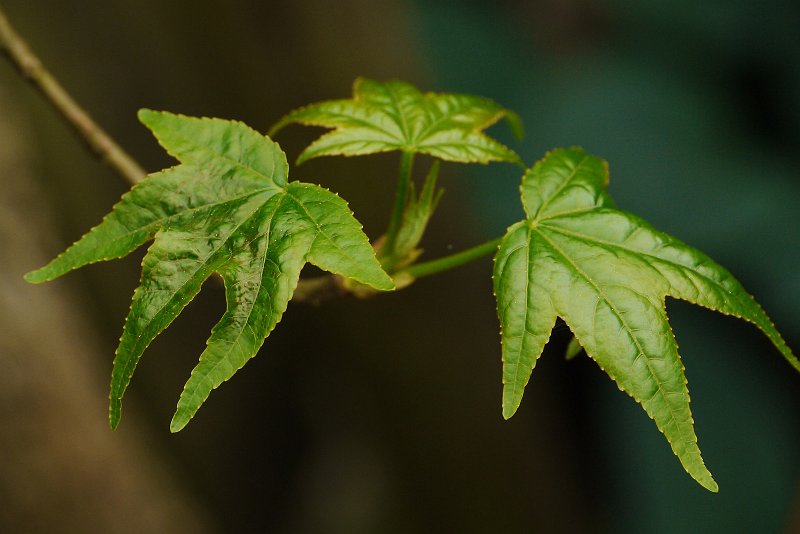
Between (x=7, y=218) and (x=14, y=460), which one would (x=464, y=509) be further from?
(x=7, y=218)

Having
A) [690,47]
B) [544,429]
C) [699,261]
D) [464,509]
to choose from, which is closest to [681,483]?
[544,429]

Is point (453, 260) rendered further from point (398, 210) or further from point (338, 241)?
point (338, 241)

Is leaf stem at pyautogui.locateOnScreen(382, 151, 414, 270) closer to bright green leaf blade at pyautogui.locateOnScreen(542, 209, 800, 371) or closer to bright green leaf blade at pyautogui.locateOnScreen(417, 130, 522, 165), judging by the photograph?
bright green leaf blade at pyautogui.locateOnScreen(417, 130, 522, 165)

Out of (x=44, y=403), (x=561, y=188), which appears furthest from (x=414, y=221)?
(x=44, y=403)

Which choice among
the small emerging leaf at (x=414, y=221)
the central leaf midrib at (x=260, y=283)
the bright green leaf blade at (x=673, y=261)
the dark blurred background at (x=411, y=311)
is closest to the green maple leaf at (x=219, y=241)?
the central leaf midrib at (x=260, y=283)

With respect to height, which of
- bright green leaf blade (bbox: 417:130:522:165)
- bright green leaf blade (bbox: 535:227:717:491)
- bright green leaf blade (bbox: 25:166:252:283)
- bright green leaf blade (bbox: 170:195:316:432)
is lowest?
bright green leaf blade (bbox: 535:227:717:491)

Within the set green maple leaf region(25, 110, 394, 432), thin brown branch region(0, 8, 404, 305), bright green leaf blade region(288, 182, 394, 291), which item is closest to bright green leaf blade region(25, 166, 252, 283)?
green maple leaf region(25, 110, 394, 432)

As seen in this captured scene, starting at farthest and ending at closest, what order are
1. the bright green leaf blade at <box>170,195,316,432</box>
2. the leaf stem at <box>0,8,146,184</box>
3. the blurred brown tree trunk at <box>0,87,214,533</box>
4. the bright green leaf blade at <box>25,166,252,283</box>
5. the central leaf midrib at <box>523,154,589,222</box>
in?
the blurred brown tree trunk at <box>0,87,214,533</box> < the leaf stem at <box>0,8,146,184</box> < the central leaf midrib at <box>523,154,589,222</box> < the bright green leaf blade at <box>25,166,252,283</box> < the bright green leaf blade at <box>170,195,316,432</box>
